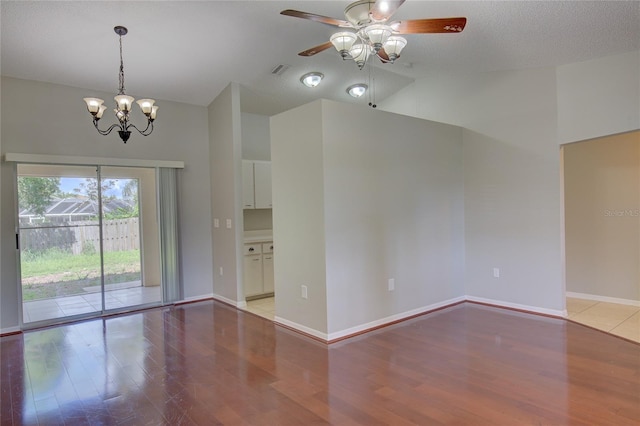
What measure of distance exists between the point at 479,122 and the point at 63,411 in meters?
5.31

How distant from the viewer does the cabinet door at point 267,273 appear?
5.83 m

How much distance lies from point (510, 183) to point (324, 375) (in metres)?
3.39

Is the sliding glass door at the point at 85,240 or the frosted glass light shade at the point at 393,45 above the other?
the frosted glass light shade at the point at 393,45

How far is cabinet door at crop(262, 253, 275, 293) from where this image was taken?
229 inches

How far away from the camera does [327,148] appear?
390 centimetres

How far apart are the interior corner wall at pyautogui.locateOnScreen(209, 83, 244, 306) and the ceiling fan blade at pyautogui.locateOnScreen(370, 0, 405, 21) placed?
3.13 meters

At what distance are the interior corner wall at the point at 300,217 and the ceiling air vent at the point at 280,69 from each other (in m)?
0.94

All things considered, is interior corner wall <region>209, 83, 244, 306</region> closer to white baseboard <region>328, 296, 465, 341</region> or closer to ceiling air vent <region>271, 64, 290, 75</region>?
ceiling air vent <region>271, 64, 290, 75</region>

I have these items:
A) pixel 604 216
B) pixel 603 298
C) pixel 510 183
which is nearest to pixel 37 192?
pixel 510 183

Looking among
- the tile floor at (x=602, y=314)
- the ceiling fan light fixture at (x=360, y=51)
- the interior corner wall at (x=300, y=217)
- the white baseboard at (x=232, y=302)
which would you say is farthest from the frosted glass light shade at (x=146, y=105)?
the white baseboard at (x=232, y=302)

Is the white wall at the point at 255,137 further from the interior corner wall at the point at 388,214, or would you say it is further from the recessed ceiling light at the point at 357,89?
the interior corner wall at the point at 388,214

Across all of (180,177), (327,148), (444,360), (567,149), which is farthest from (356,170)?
(567,149)

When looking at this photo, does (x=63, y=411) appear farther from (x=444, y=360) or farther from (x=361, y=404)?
(x=444, y=360)

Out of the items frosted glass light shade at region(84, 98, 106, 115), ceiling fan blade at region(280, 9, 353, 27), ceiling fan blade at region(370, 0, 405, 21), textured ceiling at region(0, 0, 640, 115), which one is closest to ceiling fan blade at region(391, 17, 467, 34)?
ceiling fan blade at region(370, 0, 405, 21)
